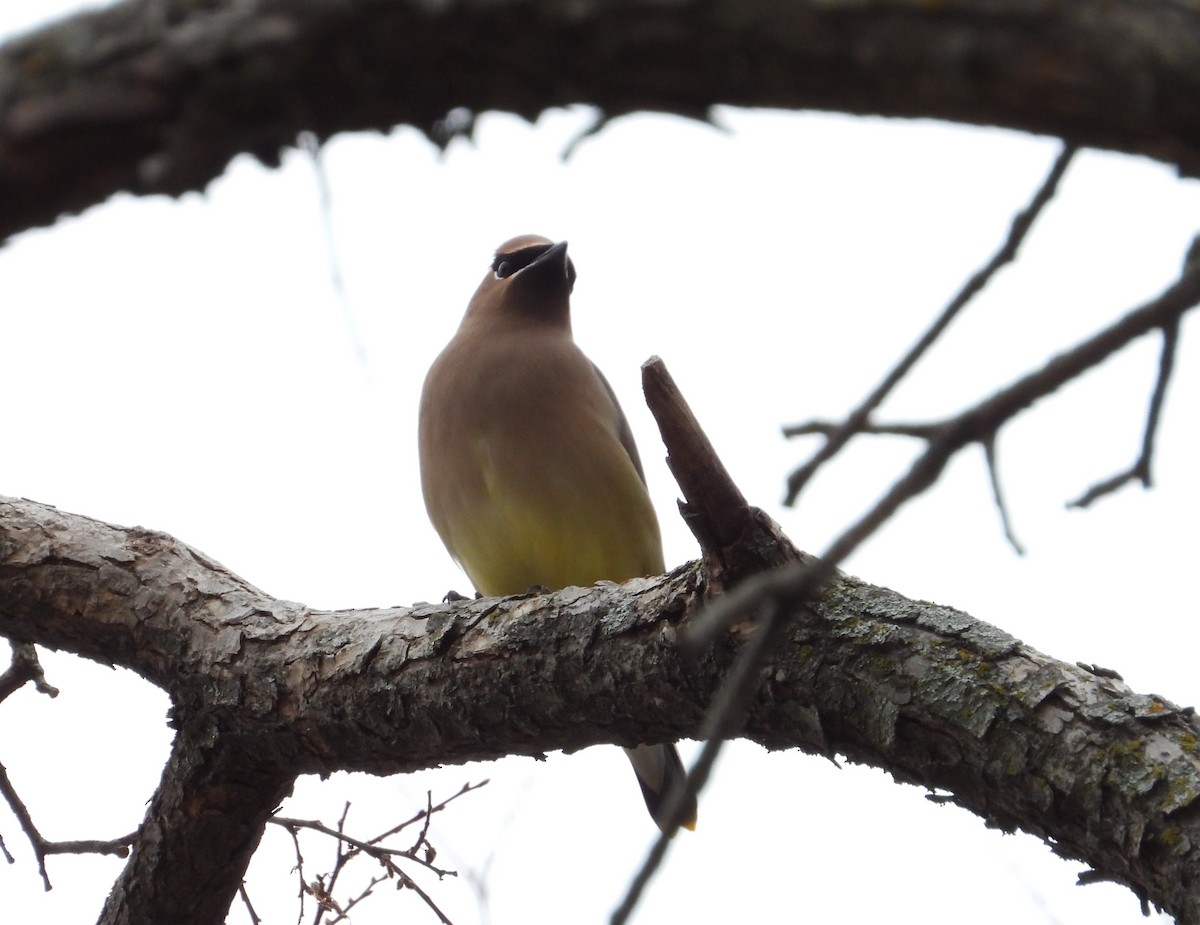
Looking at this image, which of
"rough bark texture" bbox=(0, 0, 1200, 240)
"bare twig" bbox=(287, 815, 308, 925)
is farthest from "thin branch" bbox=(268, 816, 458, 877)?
"rough bark texture" bbox=(0, 0, 1200, 240)

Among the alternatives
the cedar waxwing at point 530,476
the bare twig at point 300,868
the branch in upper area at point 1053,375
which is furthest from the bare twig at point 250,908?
the branch in upper area at point 1053,375

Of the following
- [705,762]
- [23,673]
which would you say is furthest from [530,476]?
[705,762]

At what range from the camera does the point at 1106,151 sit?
4.27ft

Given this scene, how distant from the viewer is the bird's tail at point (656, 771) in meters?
4.56

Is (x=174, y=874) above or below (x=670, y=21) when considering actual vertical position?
above

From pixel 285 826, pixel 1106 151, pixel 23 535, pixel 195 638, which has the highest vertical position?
pixel 23 535

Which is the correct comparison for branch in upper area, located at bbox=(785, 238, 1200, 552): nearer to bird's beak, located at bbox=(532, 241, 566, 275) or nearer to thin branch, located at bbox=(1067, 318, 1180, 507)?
thin branch, located at bbox=(1067, 318, 1180, 507)

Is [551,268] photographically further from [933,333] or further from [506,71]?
[933,333]

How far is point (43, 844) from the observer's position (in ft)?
12.3

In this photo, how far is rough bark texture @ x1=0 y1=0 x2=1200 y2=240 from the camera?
49.6 inches

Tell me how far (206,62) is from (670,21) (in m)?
0.50

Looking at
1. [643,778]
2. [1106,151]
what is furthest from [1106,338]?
[643,778]

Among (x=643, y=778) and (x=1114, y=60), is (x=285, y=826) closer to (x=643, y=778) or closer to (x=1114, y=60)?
(x=643, y=778)

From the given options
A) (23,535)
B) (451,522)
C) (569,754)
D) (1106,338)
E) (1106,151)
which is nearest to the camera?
(1106,338)
